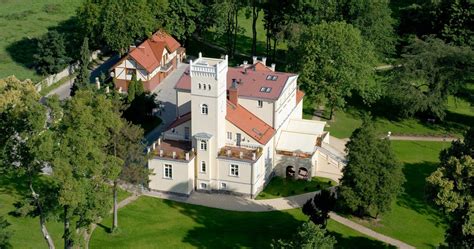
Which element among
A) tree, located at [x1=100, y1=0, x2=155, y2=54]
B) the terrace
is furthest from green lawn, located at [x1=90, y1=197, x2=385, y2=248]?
tree, located at [x1=100, y1=0, x2=155, y2=54]

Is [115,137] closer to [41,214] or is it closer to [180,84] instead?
[41,214]

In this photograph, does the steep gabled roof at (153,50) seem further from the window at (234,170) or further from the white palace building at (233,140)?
the window at (234,170)

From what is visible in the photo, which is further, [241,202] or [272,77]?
[272,77]

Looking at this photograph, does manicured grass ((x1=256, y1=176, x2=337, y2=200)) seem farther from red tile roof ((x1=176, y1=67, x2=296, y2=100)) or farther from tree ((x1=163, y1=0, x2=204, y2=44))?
tree ((x1=163, y1=0, x2=204, y2=44))

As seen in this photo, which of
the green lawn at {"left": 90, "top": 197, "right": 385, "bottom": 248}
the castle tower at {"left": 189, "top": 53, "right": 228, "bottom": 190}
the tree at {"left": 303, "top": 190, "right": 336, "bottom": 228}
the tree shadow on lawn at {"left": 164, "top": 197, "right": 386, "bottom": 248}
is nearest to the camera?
the green lawn at {"left": 90, "top": 197, "right": 385, "bottom": 248}

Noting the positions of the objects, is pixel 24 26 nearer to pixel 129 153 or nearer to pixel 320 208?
pixel 129 153

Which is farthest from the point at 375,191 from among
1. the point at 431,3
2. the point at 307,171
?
the point at 431,3

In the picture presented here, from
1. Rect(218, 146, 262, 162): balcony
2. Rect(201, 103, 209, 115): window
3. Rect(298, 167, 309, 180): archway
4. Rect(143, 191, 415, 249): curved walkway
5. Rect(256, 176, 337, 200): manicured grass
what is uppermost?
Rect(201, 103, 209, 115): window

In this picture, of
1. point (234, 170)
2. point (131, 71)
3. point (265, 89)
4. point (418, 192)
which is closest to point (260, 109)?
point (265, 89)
